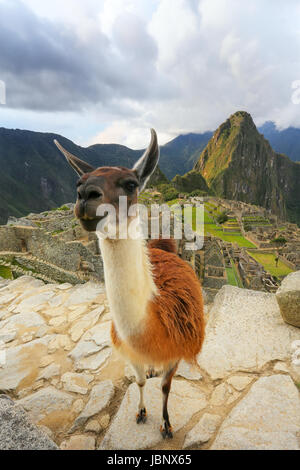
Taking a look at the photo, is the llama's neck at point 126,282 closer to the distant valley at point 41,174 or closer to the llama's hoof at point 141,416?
the llama's hoof at point 141,416

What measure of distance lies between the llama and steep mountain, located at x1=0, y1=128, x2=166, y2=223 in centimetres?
8719

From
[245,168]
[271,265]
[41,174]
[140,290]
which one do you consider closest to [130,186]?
[140,290]

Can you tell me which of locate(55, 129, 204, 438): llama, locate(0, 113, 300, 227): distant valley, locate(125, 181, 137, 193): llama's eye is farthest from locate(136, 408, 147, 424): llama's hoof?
locate(0, 113, 300, 227): distant valley

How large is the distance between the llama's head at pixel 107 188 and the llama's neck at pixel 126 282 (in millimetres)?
231

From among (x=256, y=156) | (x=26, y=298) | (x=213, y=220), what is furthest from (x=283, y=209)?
(x=26, y=298)

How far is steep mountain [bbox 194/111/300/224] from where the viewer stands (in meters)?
142

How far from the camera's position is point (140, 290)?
5.54ft

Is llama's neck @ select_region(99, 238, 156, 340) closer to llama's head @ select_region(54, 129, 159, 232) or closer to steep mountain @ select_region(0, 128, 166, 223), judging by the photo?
llama's head @ select_region(54, 129, 159, 232)

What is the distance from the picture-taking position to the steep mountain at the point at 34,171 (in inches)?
3700

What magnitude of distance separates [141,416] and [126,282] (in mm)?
1574

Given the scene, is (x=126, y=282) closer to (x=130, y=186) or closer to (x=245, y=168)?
(x=130, y=186)

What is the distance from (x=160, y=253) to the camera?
2691 mm

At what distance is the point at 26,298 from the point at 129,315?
13.6 feet
